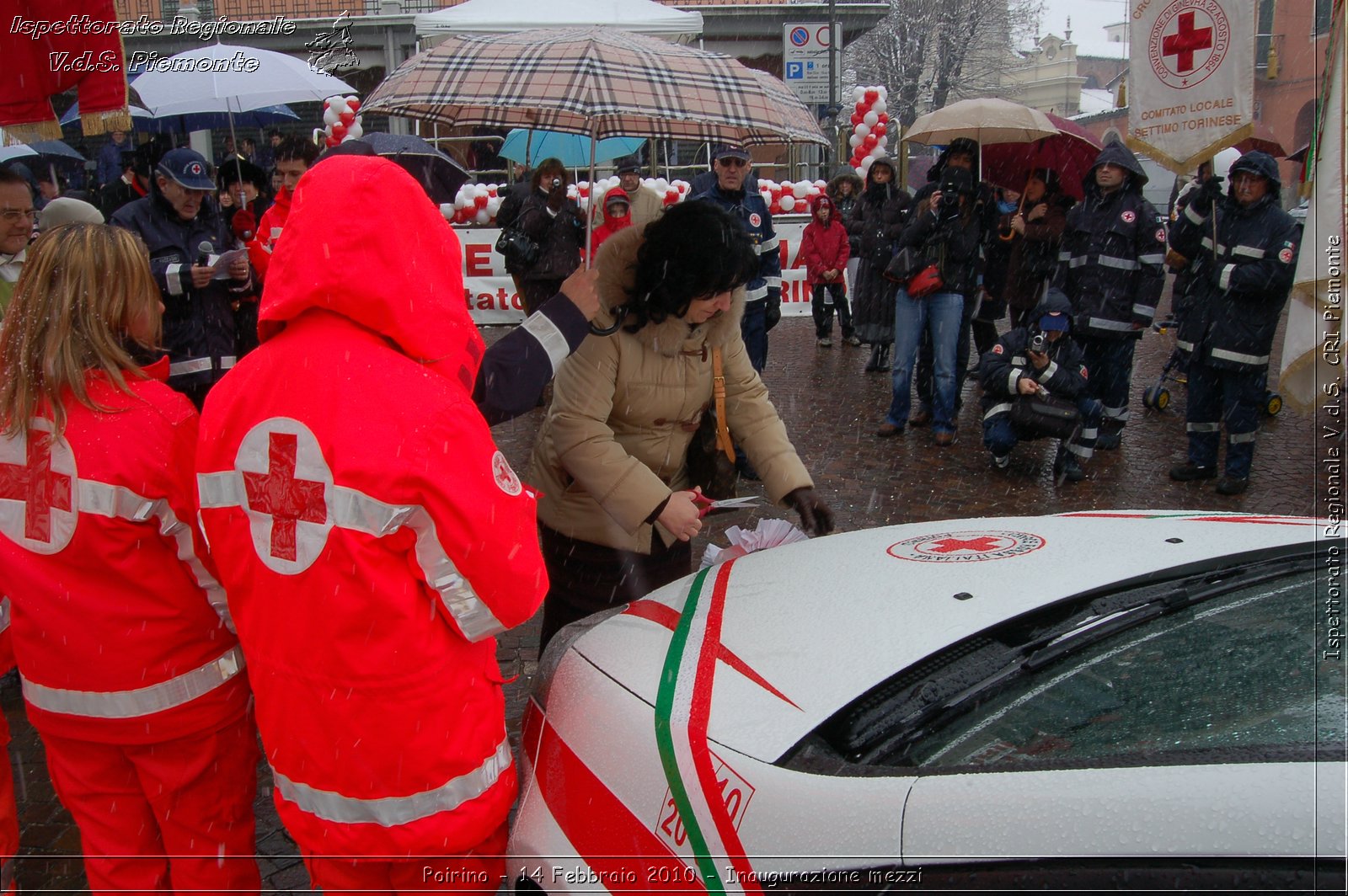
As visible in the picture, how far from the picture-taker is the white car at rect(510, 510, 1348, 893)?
53.7 inches

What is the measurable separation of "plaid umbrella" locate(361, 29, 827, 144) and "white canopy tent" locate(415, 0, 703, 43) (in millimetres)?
107

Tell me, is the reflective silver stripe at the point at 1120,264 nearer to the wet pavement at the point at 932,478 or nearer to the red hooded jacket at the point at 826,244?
the wet pavement at the point at 932,478

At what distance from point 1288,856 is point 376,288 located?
1.59 m

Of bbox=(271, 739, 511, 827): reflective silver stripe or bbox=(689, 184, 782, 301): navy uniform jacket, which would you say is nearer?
bbox=(271, 739, 511, 827): reflective silver stripe

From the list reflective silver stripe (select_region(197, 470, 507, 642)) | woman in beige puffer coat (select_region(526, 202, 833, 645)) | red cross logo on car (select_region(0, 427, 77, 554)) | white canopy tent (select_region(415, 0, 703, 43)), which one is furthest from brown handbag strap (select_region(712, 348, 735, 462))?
red cross logo on car (select_region(0, 427, 77, 554))

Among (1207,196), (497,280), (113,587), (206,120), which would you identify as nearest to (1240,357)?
(1207,196)

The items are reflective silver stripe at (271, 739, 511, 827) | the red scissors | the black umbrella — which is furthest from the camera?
the black umbrella

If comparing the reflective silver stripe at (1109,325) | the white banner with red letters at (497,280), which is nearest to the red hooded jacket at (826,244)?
the white banner with red letters at (497,280)

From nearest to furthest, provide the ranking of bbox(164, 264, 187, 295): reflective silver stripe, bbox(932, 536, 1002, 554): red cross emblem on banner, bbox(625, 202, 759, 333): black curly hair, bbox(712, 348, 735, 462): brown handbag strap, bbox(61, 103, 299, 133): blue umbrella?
bbox(932, 536, 1002, 554): red cross emblem on banner, bbox(625, 202, 759, 333): black curly hair, bbox(712, 348, 735, 462): brown handbag strap, bbox(164, 264, 187, 295): reflective silver stripe, bbox(61, 103, 299, 133): blue umbrella

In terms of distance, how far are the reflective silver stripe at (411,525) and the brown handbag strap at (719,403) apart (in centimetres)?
141

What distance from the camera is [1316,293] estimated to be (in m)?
5.44

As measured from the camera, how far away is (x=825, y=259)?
38.1 ft

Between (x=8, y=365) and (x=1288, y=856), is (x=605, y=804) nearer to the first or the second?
(x=1288, y=856)

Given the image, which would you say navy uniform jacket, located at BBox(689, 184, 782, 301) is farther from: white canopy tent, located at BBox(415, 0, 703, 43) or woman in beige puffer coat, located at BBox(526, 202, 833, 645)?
woman in beige puffer coat, located at BBox(526, 202, 833, 645)
